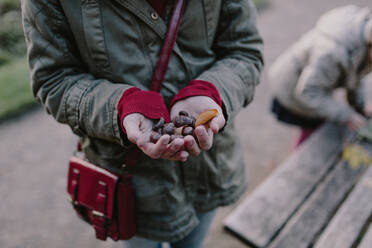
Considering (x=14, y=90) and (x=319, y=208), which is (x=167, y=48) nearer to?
(x=319, y=208)

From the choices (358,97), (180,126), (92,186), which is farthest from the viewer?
(358,97)

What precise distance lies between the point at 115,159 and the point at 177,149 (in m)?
0.41

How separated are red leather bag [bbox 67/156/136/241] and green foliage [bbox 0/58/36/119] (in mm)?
2762

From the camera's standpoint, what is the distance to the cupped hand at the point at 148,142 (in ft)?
3.06

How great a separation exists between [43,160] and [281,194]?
2293 millimetres

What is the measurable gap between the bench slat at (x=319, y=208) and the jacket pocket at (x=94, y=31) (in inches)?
62.9

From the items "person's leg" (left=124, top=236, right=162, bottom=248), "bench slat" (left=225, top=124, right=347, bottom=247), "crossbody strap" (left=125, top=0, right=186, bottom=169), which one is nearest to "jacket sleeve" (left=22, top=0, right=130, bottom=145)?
"crossbody strap" (left=125, top=0, right=186, bottom=169)

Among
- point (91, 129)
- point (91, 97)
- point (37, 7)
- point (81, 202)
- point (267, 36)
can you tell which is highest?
point (37, 7)

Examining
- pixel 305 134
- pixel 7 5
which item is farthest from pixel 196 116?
pixel 7 5

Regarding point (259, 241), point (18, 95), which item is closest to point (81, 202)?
point (259, 241)

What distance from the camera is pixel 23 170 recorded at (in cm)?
297

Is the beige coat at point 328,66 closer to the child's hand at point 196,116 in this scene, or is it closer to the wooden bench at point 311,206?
the wooden bench at point 311,206

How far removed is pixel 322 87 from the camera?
8.00 feet

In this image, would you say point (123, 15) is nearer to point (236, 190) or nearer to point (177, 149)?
point (177, 149)
